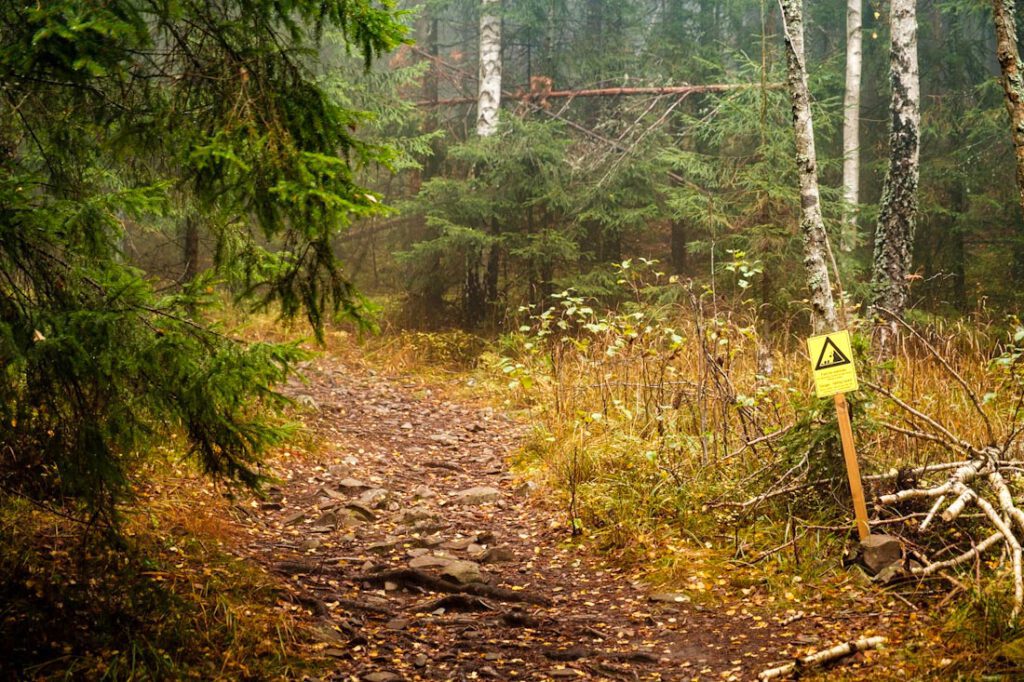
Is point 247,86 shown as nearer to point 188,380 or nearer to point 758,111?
point 188,380

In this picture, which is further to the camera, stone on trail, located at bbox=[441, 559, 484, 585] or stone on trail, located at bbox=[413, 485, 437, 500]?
stone on trail, located at bbox=[413, 485, 437, 500]

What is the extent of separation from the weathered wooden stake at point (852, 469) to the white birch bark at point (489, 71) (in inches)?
405

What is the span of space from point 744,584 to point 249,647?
2.86 metres

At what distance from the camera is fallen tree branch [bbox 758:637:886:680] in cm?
357

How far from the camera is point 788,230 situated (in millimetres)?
10859

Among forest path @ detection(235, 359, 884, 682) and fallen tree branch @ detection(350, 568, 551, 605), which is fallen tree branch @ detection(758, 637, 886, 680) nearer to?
forest path @ detection(235, 359, 884, 682)

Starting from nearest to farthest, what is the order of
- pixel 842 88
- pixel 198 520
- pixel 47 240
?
pixel 47 240
pixel 198 520
pixel 842 88

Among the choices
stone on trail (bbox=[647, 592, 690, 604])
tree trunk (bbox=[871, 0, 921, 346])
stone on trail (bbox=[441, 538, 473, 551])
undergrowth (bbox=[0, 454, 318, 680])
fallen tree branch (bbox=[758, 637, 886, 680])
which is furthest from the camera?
tree trunk (bbox=[871, 0, 921, 346])

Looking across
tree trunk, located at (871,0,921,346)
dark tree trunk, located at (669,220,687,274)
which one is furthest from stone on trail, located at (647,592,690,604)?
dark tree trunk, located at (669,220,687,274)

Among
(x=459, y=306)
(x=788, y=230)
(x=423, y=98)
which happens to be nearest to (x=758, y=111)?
(x=788, y=230)

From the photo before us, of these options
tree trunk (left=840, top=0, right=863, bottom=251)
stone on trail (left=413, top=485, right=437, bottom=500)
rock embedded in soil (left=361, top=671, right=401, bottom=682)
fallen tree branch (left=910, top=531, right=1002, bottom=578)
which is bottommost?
stone on trail (left=413, top=485, right=437, bottom=500)

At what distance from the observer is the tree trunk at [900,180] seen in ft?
35.0

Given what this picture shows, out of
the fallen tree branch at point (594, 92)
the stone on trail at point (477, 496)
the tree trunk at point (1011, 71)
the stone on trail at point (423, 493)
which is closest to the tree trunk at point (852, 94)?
the fallen tree branch at point (594, 92)

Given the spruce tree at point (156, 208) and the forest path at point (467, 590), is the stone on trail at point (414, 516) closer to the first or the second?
the forest path at point (467, 590)
